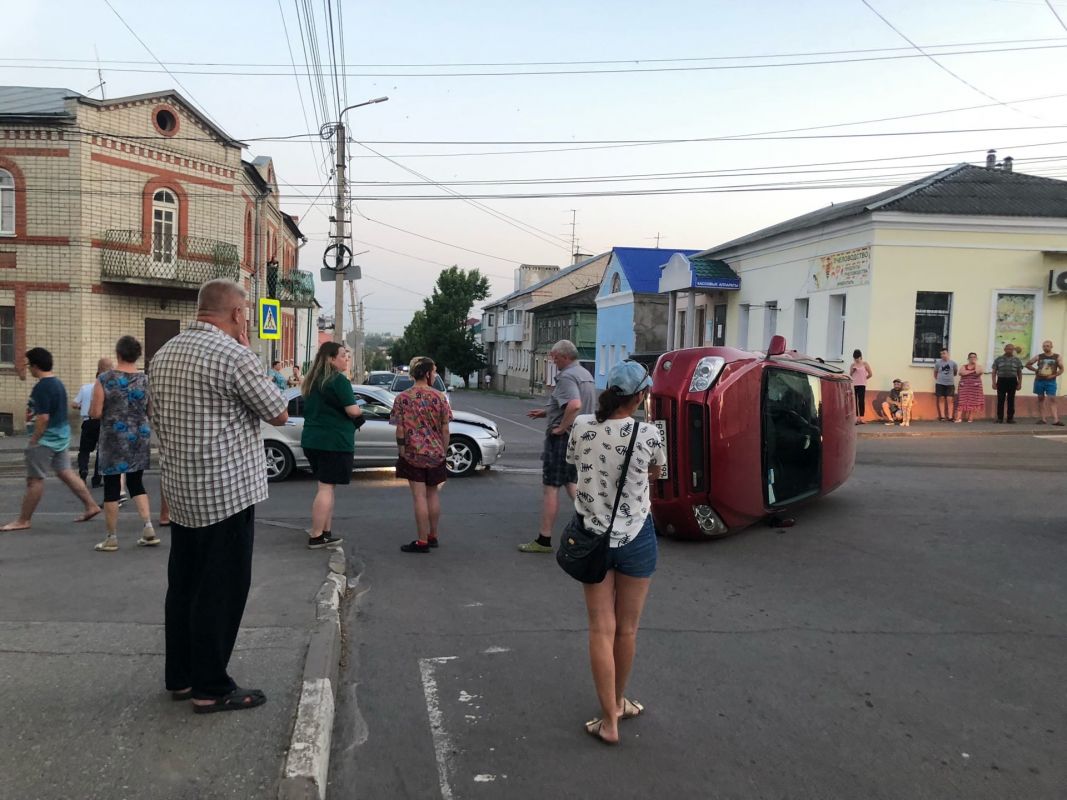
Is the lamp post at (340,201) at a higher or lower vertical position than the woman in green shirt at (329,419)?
higher

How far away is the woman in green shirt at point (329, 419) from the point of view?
7.36m

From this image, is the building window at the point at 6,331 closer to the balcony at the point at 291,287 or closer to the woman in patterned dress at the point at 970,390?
the balcony at the point at 291,287

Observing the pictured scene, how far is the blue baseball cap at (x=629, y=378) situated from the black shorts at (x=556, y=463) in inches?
131

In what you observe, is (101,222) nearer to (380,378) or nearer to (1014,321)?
(380,378)

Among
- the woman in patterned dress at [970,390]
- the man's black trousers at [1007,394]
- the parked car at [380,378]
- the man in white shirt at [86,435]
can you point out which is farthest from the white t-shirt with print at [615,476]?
the parked car at [380,378]

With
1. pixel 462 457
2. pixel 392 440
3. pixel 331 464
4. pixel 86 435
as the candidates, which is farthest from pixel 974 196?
pixel 86 435

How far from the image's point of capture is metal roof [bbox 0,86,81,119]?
74.4 ft

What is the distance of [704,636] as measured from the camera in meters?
5.48

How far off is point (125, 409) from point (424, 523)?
2772mm

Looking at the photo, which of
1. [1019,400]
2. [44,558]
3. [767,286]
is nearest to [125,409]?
[44,558]

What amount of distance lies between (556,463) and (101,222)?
812 inches

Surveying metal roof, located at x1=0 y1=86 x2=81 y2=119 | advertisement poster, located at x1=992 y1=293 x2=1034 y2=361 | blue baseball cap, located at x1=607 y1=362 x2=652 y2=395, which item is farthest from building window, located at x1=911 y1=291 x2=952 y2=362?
metal roof, located at x1=0 y1=86 x2=81 y2=119

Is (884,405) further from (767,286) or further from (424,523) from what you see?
(424,523)

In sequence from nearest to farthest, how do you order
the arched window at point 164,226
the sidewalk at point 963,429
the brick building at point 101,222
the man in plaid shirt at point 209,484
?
the man in plaid shirt at point 209,484
the sidewalk at point 963,429
the brick building at point 101,222
the arched window at point 164,226
